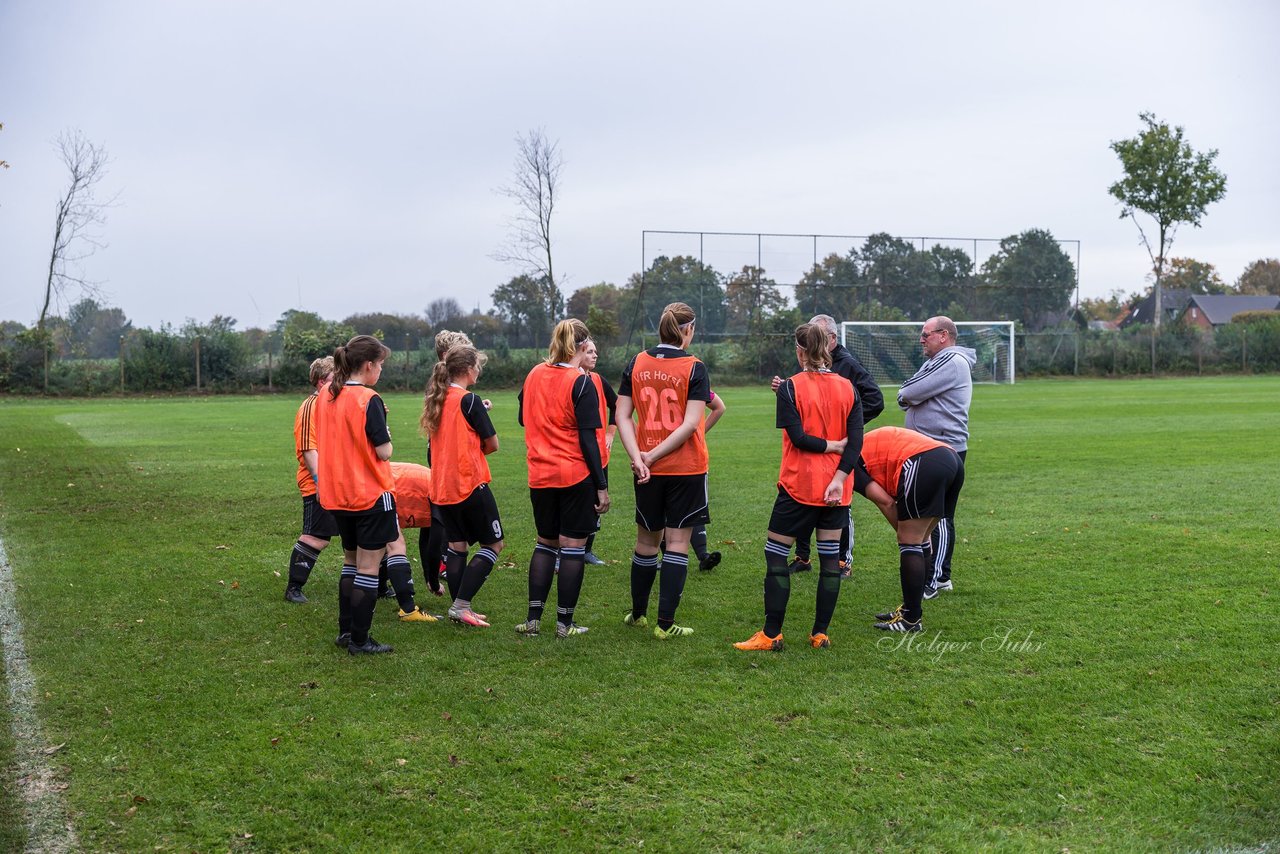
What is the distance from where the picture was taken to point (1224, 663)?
17.4ft

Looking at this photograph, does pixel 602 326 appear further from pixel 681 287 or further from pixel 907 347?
pixel 907 347

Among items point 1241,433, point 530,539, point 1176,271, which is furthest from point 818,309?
point 1176,271

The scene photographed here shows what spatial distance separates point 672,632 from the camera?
6047 millimetres

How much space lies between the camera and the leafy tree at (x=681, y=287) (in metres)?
43.3

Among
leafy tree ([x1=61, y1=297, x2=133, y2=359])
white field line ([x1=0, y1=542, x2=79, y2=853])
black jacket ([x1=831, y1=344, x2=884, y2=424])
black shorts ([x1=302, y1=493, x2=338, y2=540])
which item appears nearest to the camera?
white field line ([x1=0, y1=542, x2=79, y2=853])

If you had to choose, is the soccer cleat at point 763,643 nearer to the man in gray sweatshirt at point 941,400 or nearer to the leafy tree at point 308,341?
the man in gray sweatshirt at point 941,400

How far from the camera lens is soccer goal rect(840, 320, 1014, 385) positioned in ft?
137

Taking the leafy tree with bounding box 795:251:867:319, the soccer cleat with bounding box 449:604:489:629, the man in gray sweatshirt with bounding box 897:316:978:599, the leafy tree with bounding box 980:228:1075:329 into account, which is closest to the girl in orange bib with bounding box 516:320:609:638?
the soccer cleat with bounding box 449:604:489:629

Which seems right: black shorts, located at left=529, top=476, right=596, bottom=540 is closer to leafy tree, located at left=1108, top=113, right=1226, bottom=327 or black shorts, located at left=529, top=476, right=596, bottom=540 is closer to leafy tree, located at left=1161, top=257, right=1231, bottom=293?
leafy tree, located at left=1108, top=113, right=1226, bottom=327

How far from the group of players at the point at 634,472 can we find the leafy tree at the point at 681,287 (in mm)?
37195

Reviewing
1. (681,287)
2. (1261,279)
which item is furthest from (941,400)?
(1261,279)

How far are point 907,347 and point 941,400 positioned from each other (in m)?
36.7

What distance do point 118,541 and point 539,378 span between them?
5320 millimetres

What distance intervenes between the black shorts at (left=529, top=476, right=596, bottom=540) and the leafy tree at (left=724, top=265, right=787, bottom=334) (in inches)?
1454
